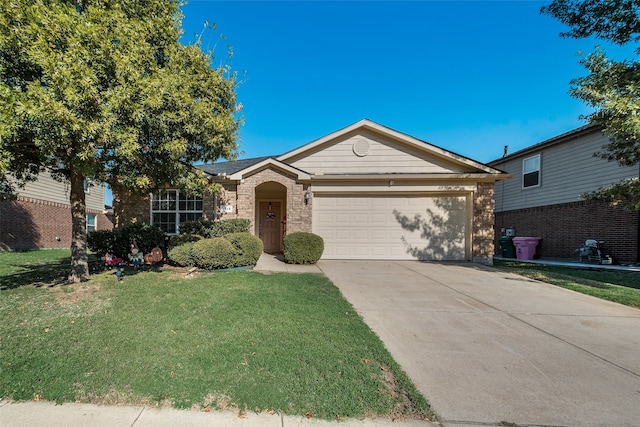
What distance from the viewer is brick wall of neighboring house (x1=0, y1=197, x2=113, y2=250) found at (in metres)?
13.3

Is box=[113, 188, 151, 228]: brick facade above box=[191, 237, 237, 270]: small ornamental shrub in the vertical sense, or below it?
above

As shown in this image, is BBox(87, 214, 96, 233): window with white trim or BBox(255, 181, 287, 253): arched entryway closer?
BBox(255, 181, 287, 253): arched entryway

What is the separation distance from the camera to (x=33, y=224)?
14555mm

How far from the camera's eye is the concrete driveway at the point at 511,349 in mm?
2592

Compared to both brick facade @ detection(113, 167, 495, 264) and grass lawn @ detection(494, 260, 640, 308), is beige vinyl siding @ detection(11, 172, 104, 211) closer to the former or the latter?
brick facade @ detection(113, 167, 495, 264)

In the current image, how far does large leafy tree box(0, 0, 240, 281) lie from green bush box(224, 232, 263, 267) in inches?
87.3

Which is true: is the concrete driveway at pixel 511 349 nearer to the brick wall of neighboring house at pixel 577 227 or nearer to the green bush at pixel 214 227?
the green bush at pixel 214 227

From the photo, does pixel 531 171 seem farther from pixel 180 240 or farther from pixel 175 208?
pixel 175 208

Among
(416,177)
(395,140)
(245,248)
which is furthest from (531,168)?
(245,248)

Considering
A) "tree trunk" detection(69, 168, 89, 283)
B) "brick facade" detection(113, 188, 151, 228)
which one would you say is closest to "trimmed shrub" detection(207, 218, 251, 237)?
"brick facade" detection(113, 188, 151, 228)

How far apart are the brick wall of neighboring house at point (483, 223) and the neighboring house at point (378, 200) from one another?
3 centimetres

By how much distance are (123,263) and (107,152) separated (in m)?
4.85

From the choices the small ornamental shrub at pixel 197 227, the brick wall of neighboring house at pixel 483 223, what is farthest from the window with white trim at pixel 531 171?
the small ornamental shrub at pixel 197 227

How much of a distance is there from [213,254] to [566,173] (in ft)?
50.4
